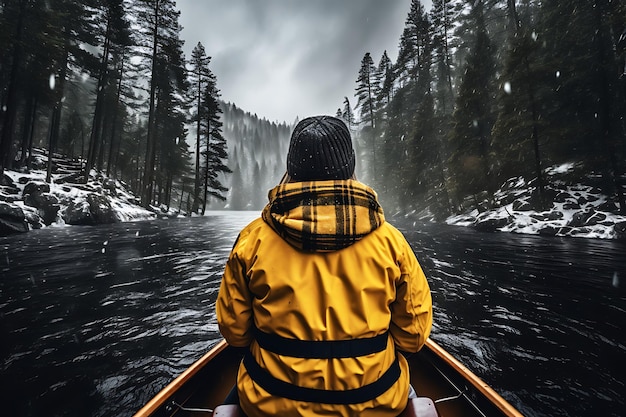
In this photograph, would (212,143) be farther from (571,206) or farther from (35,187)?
(571,206)

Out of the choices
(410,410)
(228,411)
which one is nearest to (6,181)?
(228,411)

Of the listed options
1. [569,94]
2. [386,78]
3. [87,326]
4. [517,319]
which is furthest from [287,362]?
[386,78]

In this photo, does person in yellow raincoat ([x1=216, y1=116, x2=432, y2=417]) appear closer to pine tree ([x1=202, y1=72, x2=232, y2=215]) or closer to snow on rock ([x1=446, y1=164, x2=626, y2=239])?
snow on rock ([x1=446, y1=164, x2=626, y2=239])

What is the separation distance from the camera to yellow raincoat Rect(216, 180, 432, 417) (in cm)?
125

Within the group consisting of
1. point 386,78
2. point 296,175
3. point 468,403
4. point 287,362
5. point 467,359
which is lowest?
point 467,359

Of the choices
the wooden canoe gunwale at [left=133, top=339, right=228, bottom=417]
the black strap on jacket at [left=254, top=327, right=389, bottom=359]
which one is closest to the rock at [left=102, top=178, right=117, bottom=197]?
the wooden canoe gunwale at [left=133, top=339, right=228, bottom=417]

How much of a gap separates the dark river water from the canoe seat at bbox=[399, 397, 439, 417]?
2255 mm

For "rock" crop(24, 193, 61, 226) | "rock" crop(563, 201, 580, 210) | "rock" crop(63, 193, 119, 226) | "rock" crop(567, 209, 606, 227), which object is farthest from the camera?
"rock" crop(63, 193, 119, 226)

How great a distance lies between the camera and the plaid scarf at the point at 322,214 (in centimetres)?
126

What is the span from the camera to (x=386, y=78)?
37.7 metres

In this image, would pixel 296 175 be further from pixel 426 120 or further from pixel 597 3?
pixel 426 120

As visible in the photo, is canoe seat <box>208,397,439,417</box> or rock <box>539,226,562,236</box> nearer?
canoe seat <box>208,397,439,417</box>

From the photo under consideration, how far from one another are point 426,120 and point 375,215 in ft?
96.1

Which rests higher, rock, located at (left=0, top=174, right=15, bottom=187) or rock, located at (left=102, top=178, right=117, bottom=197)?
rock, located at (left=102, top=178, right=117, bottom=197)
